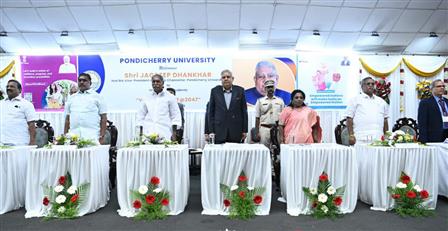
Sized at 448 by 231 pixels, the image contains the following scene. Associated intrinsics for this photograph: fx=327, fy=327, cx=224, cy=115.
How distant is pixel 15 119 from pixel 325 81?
17.3 ft

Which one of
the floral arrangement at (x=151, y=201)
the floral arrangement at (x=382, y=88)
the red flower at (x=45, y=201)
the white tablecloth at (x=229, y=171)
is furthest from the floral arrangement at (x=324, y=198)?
the floral arrangement at (x=382, y=88)

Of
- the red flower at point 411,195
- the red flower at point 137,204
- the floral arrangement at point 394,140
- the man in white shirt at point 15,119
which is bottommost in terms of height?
the red flower at point 137,204

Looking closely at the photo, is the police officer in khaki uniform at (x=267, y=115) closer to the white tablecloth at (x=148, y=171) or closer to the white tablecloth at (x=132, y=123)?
the white tablecloth at (x=132, y=123)

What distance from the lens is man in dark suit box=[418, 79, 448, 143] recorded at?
4.08m

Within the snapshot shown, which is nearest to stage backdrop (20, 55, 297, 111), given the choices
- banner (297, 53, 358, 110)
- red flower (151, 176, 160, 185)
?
banner (297, 53, 358, 110)

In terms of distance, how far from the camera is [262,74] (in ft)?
21.1

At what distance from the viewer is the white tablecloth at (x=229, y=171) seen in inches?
126

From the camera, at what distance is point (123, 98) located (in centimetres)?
640

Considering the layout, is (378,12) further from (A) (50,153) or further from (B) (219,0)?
(A) (50,153)

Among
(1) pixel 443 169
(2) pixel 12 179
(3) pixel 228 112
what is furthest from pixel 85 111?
(1) pixel 443 169

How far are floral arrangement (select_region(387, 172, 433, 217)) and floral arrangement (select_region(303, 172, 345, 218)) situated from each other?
0.56 metres

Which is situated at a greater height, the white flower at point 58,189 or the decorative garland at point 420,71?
the decorative garland at point 420,71

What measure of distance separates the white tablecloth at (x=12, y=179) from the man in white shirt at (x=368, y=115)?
12.2ft

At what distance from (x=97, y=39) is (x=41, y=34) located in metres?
1.07
